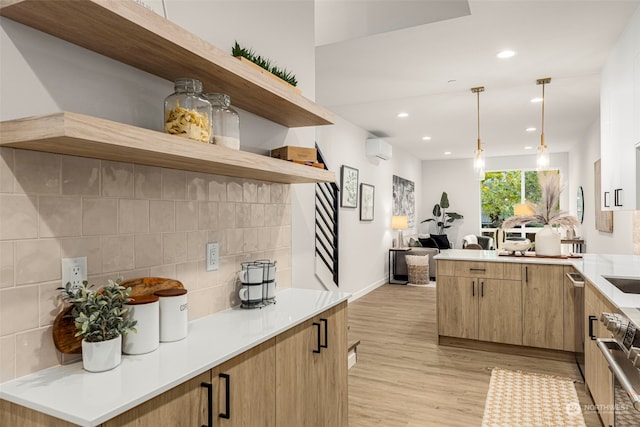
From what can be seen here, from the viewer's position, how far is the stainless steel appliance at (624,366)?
1318 mm

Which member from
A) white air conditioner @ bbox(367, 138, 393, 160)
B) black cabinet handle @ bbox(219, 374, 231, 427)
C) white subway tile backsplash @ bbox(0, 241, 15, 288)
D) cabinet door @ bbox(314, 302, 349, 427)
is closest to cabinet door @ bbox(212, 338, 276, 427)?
black cabinet handle @ bbox(219, 374, 231, 427)

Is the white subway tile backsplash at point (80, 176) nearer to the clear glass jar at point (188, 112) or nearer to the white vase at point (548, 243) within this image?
the clear glass jar at point (188, 112)

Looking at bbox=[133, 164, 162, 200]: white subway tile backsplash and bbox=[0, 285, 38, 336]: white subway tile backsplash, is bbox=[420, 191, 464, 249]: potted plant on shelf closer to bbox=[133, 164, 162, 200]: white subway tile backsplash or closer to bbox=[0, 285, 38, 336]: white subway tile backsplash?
bbox=[133, 164, 162, 200]: white subway tile backsplash

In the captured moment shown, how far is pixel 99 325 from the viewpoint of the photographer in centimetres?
114

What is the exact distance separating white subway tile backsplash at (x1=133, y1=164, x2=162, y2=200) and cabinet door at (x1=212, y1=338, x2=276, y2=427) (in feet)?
2.17

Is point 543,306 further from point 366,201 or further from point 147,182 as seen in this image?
point 366,201

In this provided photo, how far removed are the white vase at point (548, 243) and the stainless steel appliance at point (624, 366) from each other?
2.21 m

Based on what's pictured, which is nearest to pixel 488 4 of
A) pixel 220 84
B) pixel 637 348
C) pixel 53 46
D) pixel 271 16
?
pixel 271 16

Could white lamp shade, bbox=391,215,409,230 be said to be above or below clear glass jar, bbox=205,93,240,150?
below

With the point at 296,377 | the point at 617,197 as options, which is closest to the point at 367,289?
the point at 617,197

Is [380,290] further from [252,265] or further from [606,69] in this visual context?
[252,265]

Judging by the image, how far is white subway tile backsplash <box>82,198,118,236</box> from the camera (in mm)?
1283

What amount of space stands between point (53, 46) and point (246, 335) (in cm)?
109

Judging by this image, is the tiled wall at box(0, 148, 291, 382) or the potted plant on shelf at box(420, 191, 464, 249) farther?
the potted plant on shelf at box(420, 191, 464, 249)
